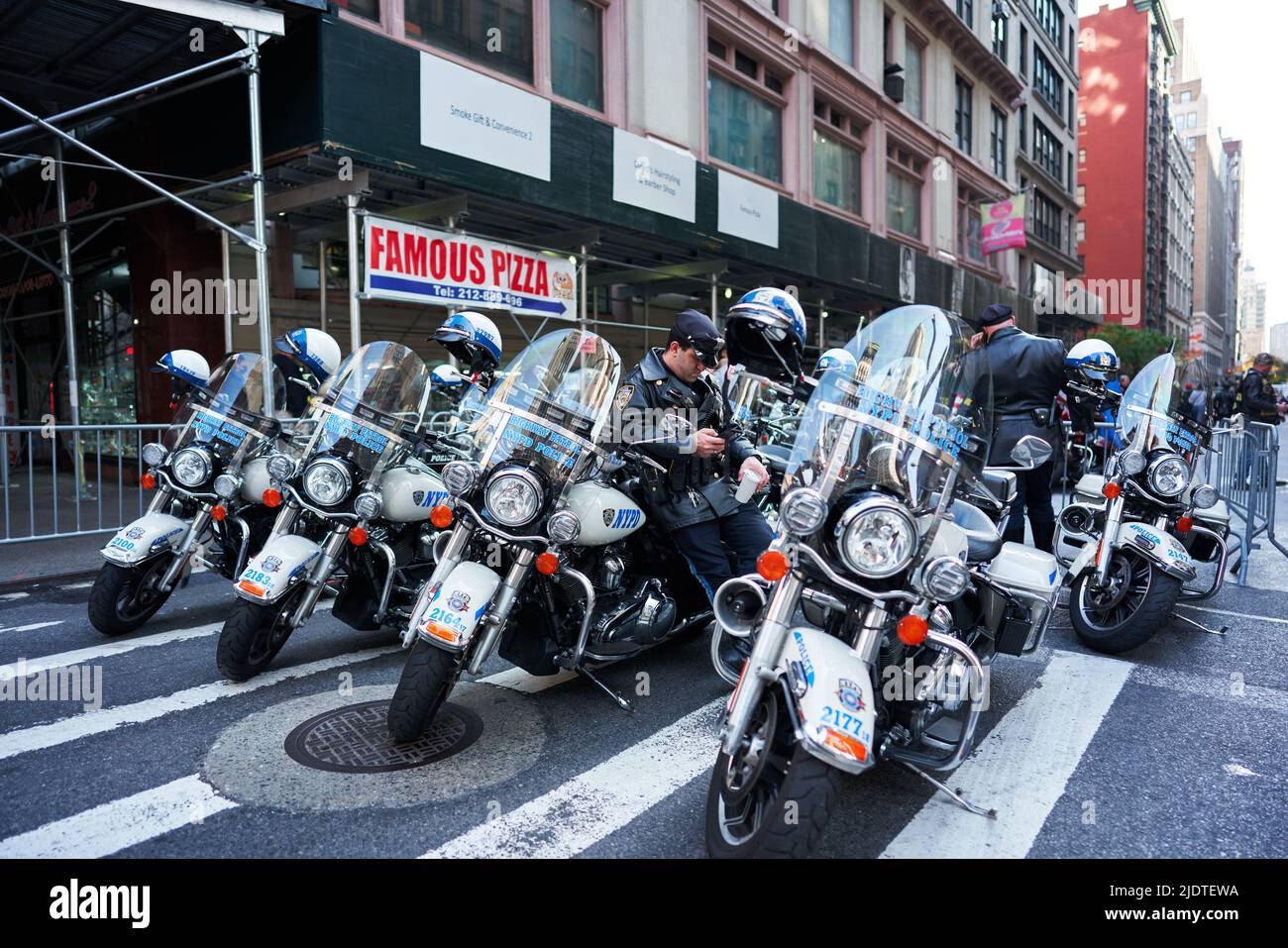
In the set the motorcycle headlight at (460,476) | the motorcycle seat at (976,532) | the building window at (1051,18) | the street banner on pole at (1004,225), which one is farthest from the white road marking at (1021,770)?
the building window at (1051,18)

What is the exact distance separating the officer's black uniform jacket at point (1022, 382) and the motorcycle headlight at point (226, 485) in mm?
4981

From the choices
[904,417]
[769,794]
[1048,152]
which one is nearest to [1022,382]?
[904,417]

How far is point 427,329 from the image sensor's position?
13602 millimetres

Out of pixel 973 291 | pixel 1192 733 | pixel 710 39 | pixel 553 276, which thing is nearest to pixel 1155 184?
pixel 973 291

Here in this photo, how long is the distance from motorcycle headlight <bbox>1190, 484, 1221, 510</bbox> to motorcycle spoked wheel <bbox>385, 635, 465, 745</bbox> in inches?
Answer: 189

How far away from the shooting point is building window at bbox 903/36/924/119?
24216mm

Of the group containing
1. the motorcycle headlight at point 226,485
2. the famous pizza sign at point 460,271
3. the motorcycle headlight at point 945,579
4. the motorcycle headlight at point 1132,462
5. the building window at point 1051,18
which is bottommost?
the motorcycle headlight at point 945,579

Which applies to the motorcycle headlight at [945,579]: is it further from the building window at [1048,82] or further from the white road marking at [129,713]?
the building window at [1048,82]

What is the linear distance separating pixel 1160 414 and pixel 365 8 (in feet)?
33.9

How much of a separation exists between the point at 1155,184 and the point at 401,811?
86.0 metres

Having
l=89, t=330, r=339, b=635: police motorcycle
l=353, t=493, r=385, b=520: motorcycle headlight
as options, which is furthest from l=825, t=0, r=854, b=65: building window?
l=353, t=493, r=385, b=520: motorcycle headlight

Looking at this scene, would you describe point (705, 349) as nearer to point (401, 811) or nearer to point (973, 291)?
point (401, 811)

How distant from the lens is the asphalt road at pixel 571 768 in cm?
299
